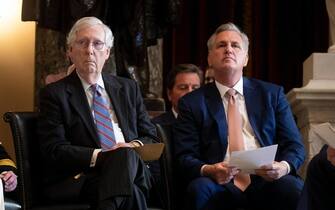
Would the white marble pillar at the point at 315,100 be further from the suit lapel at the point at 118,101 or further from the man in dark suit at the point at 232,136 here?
the suit lapel at the point at 118,101

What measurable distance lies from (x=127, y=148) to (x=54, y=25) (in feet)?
7.65

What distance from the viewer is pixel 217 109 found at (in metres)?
3.59

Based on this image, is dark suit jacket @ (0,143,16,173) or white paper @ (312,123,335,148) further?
dark suit jacket @ (0,143,16,173)

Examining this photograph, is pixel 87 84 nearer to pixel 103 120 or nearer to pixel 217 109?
pixel 103 120

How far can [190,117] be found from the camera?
3.59m

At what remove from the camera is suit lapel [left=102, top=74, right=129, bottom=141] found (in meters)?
3.46

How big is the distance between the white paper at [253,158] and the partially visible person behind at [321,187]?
30 cm

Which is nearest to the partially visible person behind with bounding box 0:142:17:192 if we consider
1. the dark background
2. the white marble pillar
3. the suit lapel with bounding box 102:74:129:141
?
the suit lapel with bounding box 102:74:129:141

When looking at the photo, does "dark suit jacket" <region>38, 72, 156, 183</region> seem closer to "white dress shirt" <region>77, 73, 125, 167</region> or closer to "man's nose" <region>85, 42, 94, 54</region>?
"white dress shirt" <region>77, 73, 125, 167</region>

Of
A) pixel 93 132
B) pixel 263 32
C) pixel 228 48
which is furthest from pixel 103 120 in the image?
pixel 263 32

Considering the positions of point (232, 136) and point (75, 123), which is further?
point (232, 136)

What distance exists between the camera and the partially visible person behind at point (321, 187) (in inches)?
111

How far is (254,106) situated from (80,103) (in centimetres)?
78

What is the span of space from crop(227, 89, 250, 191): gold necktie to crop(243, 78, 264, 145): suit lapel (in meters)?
0.05
